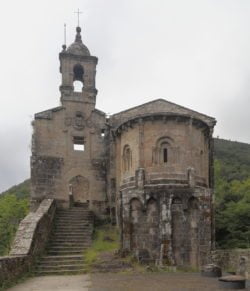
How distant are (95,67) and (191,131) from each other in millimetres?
11209

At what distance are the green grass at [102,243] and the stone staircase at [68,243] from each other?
1.03 feet

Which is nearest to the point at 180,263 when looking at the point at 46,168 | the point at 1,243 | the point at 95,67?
the point at 46,168

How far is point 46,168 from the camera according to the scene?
85.0 feet

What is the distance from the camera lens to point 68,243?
63.7 feet

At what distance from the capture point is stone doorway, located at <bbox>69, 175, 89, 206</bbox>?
26641mm

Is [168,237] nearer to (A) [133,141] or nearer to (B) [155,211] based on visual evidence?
(B) [155,211]

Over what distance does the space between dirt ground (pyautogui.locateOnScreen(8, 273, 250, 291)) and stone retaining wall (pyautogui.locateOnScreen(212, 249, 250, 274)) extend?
5463 millimetres

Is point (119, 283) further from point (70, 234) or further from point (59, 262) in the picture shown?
point (70, 234)

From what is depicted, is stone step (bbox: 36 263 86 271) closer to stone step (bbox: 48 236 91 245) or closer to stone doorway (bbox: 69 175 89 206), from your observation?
stone step (bbox: 48 236 91 245)

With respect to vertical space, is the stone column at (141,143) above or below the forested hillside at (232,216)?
above

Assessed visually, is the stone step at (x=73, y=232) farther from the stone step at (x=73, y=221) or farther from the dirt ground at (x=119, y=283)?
the dirt ground at (x=119, y=283)

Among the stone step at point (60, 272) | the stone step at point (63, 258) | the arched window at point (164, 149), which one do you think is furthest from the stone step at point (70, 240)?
the arched window at point (164, 149)

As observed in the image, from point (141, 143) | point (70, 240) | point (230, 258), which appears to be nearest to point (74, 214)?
point (70, 240)

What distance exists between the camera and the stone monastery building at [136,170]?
18.5 metres
